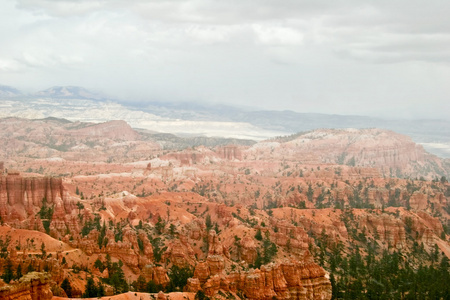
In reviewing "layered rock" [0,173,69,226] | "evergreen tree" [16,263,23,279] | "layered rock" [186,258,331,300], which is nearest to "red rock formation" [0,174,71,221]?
"layered rock" [0,173,69,226]

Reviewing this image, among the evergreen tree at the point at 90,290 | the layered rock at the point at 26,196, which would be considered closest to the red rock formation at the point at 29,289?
the evergreen tree at the point at 90,290

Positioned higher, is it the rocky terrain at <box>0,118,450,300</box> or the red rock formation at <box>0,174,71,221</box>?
the red rock formation at <box>0,174,71,221</box>

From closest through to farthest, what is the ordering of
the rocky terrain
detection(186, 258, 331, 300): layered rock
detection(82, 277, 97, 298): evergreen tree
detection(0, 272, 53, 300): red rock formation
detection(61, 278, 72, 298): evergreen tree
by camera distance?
1. detection(0, 272, 53, 300): red rock formation
2. detection(61, 278, 72, 298): evergreen tree
3. detection(82, 277, 97, 298): evergreen tree
4. the rocky terrain
5. detection(186, 258, 331, 300): layered rock

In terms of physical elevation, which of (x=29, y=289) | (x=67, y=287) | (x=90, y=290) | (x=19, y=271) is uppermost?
(x=29, y=289)

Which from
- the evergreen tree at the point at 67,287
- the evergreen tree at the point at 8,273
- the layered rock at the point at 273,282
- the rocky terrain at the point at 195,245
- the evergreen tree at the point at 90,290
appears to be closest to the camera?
the evergreen tree at the point at 8,273

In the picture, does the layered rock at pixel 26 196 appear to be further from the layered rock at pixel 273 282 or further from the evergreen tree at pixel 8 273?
the layered rock at pixel 273 282

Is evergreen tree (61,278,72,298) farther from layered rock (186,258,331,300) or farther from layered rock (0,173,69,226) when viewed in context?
layered rock (0,173,69,226)

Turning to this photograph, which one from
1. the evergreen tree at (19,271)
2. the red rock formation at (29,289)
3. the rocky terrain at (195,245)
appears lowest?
the rocky terrain at (195,245)

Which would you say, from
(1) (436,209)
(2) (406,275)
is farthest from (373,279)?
(1) (436,209)

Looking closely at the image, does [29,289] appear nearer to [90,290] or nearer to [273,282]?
[90,290]

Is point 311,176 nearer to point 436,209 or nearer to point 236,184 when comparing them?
point 236,184

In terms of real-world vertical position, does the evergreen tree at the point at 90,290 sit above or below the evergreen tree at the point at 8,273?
below

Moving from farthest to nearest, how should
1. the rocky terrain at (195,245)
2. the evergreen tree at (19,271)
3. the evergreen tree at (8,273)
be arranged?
1. the rocky terrain at (195,245)
2. the evergreen tree at (19,271)
3. the evergreen tree at (8,273)

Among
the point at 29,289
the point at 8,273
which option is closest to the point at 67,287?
the point at 8,273
